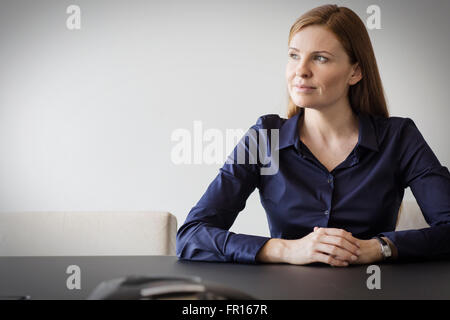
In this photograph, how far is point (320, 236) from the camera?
123cm

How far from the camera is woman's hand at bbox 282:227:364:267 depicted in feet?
3.84

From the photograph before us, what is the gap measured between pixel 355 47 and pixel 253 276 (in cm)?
89

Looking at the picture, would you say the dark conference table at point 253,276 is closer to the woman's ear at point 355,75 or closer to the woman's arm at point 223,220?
the woman's arm at point 223,220

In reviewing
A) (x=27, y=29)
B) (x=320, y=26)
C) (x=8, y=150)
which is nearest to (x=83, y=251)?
(x=320, y=26)

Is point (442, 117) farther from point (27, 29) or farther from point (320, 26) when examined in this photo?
point (27, 29)

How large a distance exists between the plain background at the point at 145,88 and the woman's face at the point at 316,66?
161cm

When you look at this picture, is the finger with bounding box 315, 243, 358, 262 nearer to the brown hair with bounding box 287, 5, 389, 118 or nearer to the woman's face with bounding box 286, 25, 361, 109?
the woman's face with bounding box 286, 25, 361, 109

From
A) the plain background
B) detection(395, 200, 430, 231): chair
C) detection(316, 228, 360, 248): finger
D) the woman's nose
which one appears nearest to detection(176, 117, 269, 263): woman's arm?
detection(316, 228, 360, 248): finger

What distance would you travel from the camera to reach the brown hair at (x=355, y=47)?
5.20ft

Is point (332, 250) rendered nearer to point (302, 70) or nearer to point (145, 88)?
point (302, 70)

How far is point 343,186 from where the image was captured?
1.57 m

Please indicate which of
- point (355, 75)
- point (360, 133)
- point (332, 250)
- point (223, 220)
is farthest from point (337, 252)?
point (355, 75)

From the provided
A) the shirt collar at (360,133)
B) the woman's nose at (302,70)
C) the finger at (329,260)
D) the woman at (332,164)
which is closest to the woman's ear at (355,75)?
the woman at (332,164)
